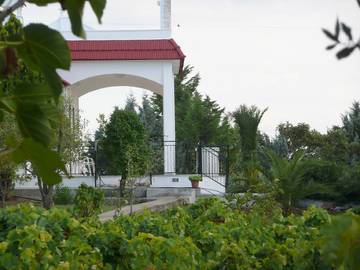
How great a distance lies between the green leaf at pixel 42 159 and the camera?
2.40 ft

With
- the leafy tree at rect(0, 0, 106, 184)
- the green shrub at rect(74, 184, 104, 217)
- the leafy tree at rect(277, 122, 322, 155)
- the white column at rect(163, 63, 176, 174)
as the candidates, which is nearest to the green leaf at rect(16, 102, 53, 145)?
the leafy tree at rect(0, 0, 106, 184)

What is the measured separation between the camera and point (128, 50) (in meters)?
18.4

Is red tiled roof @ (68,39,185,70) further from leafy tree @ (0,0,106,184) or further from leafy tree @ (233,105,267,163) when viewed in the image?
leafy tree @ (0,0,106,184)

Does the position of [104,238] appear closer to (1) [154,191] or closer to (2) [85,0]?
(2) [85,0]

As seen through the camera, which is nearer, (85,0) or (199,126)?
(85,0)

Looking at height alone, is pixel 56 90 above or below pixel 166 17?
below

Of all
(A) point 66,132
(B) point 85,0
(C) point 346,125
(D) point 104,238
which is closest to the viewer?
(B) point 85,0

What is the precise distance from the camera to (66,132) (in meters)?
13.4

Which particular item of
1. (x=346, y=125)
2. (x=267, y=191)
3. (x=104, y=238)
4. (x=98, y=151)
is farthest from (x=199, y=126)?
(x=104, y=238)

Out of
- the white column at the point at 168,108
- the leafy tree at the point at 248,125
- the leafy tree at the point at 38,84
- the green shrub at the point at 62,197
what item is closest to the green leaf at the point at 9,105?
the leafy tree at the point at 38,84

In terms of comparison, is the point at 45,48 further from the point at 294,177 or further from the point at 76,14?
the point at 294,177

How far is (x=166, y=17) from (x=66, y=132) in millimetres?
6340

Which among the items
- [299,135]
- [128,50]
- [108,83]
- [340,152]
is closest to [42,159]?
[128,50]

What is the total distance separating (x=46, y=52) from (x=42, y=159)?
0.12 meters
